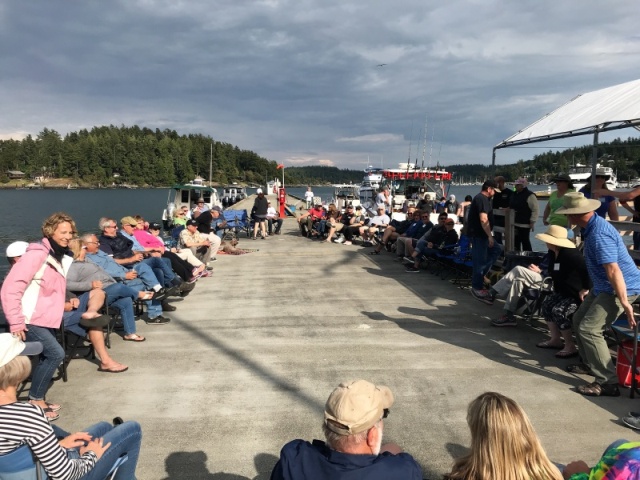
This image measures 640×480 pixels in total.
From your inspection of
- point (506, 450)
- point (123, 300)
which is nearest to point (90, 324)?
point (123, 300)

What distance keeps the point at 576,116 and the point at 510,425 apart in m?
7.12

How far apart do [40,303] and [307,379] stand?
239cm

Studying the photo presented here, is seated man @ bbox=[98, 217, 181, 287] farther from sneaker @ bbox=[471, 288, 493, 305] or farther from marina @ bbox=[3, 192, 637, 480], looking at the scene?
sneaker @ bbox=[471, 288, 493, 305]

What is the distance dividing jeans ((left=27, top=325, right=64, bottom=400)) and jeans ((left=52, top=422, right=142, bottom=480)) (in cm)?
138

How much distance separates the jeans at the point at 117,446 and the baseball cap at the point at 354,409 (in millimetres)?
1363

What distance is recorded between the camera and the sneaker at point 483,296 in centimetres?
722

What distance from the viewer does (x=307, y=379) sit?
4.57m

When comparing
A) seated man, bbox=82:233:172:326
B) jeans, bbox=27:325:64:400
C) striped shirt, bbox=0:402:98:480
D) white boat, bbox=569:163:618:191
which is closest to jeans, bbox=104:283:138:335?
seated man, bbox=82:233:172:326

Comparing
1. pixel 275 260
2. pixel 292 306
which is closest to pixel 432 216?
pixel 275 260

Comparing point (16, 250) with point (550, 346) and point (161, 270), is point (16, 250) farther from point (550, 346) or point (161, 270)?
point (550, 346)

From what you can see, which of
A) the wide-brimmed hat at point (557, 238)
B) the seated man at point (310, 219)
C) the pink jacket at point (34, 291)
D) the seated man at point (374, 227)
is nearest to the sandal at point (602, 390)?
the wide-brimmed hat at point (557, 238)

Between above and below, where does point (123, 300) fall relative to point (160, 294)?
above

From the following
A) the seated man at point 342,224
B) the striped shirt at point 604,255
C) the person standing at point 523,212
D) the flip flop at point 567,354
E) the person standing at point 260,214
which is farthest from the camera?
the person standing at point 260,214

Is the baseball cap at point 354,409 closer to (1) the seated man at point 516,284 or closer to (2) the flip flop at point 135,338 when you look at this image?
(2) the flip flop at point 135,338
